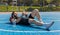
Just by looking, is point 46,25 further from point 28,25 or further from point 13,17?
point 13,17

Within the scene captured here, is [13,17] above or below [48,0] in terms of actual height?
above

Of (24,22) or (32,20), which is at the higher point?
(32,20)

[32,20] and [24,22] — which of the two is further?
[24,22]

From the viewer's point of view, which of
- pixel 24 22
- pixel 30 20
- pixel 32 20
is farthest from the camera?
pixel 24 22

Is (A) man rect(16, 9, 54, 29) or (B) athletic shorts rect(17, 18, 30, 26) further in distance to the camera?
(B) athletic shorts rect(17, 18, 30, 26)

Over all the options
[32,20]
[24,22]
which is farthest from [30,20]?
[24,22]

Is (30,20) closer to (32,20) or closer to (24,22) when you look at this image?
(32,20)

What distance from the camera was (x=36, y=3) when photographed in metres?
32.6

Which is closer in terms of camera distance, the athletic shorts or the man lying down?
the man lying down

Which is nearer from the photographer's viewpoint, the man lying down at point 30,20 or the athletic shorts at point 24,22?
the man lying down at point 30,20

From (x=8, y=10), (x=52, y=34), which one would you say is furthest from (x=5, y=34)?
(x=8, y=10)

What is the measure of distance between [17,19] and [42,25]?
1391 millimetres

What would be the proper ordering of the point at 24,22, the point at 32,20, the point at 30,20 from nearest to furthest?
the point at 32,20, the point at 30,20, the point at 24,22

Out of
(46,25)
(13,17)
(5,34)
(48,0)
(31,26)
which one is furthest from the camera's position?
(48,0)
